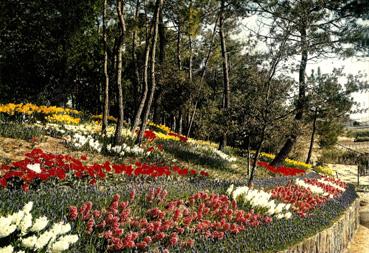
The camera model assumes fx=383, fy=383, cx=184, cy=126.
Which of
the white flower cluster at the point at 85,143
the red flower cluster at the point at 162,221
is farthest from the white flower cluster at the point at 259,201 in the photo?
the white flower cluster at the point at 85,143

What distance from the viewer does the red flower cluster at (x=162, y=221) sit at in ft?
15.5

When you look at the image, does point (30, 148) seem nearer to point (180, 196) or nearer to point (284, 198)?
point (180, 196)

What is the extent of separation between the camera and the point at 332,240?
870cm

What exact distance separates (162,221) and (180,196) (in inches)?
59.0

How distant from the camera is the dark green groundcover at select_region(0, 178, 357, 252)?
4711 millimetres

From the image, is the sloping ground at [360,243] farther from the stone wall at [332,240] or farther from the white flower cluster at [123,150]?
the white flower cluster at [123,150]

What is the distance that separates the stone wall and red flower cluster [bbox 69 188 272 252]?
0.78 meters

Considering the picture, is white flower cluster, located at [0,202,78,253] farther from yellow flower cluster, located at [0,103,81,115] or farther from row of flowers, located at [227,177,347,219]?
yellow flower cluster, located at [0,103,81,115]

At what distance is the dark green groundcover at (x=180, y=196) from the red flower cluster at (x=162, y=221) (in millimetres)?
156

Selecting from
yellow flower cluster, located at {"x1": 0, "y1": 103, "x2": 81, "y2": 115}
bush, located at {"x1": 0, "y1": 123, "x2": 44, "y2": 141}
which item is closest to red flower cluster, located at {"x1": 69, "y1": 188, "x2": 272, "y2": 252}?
bush, located at {"x1": 0, "y1": 123, "x2": 44, "y2": 141}

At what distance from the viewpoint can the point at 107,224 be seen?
4.97 m

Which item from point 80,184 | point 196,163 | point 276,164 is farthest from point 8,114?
point 276,164

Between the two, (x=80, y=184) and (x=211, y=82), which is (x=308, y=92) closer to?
(x=80, y=184)

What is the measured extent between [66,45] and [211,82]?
61.2 feet
